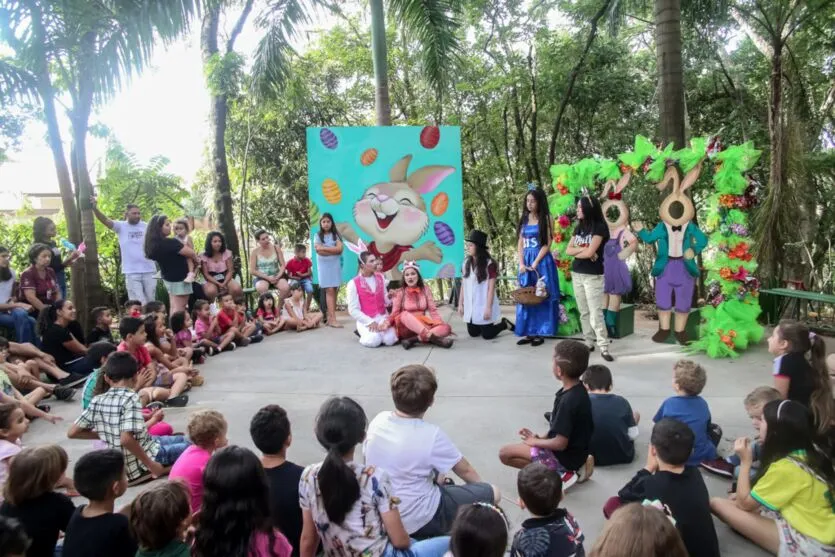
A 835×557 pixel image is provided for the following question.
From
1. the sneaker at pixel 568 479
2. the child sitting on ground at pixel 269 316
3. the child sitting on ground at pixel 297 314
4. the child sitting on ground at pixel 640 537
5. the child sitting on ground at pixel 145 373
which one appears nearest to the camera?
the child sitting on ground at pixel 640 537

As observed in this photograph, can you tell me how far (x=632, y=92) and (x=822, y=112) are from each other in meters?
3.22

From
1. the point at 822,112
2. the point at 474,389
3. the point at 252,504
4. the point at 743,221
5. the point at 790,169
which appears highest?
the point at 822,112

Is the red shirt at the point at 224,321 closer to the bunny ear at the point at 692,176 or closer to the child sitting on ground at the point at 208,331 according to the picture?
the child sitting on ground at the point at 208,331

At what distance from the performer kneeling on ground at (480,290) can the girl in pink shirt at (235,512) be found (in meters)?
5.26

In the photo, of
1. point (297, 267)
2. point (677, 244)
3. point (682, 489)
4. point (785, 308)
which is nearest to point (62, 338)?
point (297, 267)

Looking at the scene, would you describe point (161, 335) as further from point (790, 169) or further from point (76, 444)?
point (790, 169)

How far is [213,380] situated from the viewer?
5.91m

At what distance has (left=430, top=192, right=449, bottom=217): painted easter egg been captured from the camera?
8.88 m

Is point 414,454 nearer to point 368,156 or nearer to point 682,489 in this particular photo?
point 682,489

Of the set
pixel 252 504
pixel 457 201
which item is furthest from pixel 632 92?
pixel 252 504

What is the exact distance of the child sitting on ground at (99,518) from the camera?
2.18 metres

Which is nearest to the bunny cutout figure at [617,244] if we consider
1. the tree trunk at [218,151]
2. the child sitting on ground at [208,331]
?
the child sitting on ground at [208,331]

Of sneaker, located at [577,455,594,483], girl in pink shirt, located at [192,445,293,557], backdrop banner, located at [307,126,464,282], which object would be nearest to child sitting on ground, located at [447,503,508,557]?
girl in pink shirt, located at [192,445,293,557]

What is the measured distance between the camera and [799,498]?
2.51 meters
